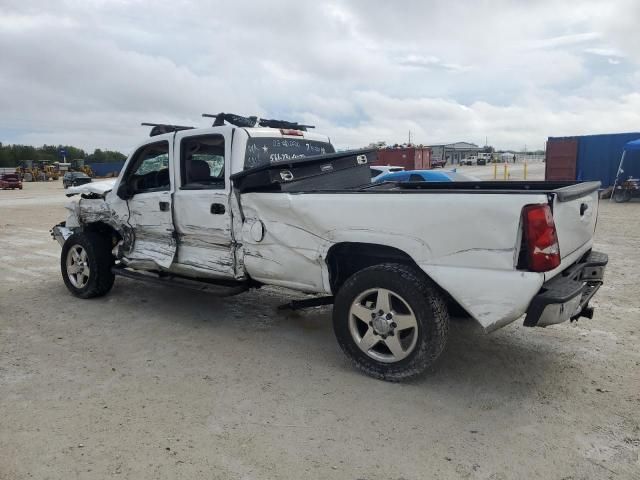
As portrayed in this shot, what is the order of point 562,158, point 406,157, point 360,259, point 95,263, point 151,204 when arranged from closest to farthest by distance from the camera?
point 360,259, point 151,204, point 95,263, point 562,158, point 406,157

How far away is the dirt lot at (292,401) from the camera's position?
2668 millimetres

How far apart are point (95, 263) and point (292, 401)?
3435 millimetres

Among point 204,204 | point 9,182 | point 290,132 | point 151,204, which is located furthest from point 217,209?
point 9,182

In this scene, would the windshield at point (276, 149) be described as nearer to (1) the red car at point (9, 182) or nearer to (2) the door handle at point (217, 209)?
(2) the door handle at point (217, 209)

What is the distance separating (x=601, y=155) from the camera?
2002 centimetres

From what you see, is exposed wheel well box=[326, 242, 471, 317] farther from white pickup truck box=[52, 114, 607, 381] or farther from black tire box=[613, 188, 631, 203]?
black tire box=[613, 188, 631, 203]

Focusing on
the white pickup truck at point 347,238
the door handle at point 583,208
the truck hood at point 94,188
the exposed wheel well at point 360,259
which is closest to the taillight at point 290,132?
the white pickup truck at point 347,238

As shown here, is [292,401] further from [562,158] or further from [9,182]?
[9,182]

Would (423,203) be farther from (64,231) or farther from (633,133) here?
(633,133)

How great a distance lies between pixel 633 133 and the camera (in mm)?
19344

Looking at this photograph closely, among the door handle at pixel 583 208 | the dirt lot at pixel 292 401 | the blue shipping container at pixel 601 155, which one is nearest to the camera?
the dirt lot at pixel 292 401

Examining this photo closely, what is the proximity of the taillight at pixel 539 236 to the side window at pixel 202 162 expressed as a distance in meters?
2.75

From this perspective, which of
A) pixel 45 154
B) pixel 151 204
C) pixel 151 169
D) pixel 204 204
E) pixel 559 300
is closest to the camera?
pixel 559 300

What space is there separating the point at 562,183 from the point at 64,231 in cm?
580
